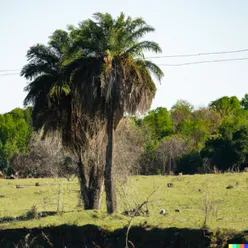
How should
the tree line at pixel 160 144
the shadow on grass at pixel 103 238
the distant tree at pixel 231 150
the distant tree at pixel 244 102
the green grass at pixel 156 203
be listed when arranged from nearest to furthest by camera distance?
1. the shadow on grass at pixel 103 238
2. the green grass at pixel 156 203
3. the tree line at pixel 160 144
4. the distant tree at pixel 231 150
5. the distant tree at pixel 244 102

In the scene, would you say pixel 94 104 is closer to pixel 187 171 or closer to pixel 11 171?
pixel 187 171

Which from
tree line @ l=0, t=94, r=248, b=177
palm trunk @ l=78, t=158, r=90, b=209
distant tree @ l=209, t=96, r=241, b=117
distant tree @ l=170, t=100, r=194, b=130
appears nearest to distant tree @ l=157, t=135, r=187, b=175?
tree line @ l=0, t=94, r=248, b=177

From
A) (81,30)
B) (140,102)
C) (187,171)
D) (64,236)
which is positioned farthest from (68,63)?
(187,171)

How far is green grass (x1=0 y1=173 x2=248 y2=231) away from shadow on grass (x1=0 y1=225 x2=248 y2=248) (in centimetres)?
28

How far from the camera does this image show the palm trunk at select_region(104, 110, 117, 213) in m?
24.4

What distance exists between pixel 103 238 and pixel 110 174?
845 cm

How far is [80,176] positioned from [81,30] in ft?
21.3

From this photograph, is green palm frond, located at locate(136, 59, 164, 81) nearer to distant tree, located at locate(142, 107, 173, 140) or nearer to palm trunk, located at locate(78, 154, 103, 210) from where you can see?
palm trunk, located at locate(78, 154, 103, 210)

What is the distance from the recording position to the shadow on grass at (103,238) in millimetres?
14359

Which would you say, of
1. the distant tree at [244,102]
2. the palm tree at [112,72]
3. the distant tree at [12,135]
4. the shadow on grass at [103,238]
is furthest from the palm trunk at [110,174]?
the distant tree at [244,102]

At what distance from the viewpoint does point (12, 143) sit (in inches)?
3378

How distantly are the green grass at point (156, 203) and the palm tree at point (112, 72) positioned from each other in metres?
2.78

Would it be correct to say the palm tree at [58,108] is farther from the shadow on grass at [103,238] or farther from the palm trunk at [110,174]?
the shadow on grass at [103,238]

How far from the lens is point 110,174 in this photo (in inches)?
971
